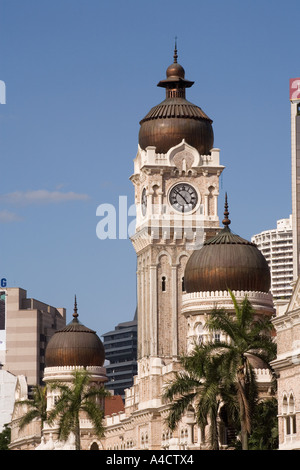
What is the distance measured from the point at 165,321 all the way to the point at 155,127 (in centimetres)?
1485

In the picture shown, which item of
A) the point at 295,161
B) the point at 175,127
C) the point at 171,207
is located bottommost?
the point at 295,161

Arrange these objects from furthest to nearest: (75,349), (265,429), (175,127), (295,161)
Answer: (75,349) → (175,127) → (295,161) → (265,429)

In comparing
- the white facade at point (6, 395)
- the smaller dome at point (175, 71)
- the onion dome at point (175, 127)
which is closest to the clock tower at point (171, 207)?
the onion dome at point (175, 127)

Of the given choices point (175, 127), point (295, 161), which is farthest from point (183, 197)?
point (295, 161)

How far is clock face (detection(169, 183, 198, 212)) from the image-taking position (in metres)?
111

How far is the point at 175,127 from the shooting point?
110438mm

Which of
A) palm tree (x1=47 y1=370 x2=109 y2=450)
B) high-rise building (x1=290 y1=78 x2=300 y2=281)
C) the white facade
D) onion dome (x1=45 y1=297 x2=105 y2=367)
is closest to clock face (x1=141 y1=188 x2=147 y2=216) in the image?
onion dome (x1=45 y1=297 x2=105 y2=367)

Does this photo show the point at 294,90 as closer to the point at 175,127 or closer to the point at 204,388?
the point at 204,388

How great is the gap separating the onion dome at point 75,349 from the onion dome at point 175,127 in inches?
734

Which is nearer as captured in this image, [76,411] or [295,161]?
[295,161]

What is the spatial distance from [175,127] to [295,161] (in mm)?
31017

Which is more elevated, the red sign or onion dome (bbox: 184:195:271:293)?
the red sign

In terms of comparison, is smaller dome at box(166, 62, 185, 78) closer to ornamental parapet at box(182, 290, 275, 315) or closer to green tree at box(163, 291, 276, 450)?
ornamental parapet at box(182, 290, 275, 315)
